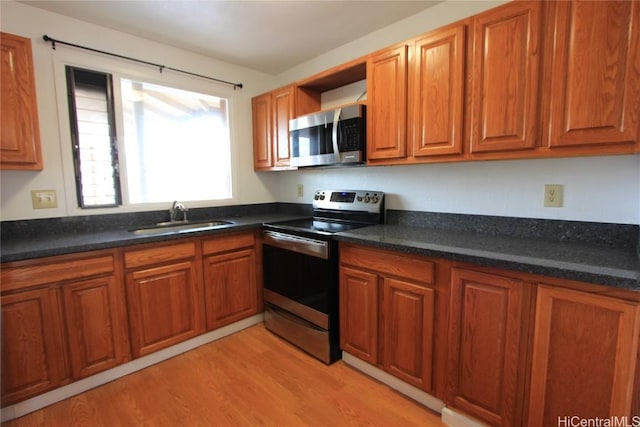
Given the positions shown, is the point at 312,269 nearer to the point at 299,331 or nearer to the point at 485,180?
the point at 299,331

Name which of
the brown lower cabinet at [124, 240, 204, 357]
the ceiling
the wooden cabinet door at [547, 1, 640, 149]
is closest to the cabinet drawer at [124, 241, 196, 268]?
the brown lower cabinet at [124, 240, 204, 357]

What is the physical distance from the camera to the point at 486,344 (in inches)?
55.4

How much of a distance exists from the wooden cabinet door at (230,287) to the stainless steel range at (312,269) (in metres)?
0.14

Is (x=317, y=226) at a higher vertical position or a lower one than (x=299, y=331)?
higher

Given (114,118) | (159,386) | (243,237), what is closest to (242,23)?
(114,118)

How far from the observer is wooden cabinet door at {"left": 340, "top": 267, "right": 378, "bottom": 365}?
6.11 feet

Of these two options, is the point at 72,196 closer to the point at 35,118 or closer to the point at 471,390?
the point at 35,118

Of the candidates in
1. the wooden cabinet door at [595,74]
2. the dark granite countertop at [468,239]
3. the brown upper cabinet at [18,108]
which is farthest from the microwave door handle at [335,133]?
the brown upper cabinet at [18,108]

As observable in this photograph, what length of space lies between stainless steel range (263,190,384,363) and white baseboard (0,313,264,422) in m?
0.39

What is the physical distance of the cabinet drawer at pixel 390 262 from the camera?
1.60m

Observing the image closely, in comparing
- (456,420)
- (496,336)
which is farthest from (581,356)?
(456,420)

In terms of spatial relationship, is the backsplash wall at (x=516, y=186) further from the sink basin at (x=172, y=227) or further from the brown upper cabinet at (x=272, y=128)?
the sink basin at (x=172, y=227)

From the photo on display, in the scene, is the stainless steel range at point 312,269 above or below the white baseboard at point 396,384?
above

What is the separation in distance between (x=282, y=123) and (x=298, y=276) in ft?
4.74
